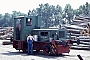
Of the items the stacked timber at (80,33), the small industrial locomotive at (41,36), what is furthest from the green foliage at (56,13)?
the small industrial locomotive at (41,36)

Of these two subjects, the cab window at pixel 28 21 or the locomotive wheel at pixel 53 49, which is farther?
the cab window at pixel 28 21

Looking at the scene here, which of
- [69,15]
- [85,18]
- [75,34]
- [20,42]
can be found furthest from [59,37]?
[69,15]

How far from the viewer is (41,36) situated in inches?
635

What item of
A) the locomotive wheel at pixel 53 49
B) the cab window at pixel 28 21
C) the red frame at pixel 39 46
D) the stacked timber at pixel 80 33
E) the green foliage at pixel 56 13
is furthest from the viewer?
the green foliage at pixel 56 13

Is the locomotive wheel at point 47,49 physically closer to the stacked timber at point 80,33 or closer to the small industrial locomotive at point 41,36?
the small industrial locomotive at point 41,36

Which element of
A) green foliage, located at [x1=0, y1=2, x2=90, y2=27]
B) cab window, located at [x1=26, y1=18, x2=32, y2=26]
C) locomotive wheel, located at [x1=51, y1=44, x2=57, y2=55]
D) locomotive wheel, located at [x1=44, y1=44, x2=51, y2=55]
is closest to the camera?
locomotive wheel, located at [x1=51, y1=44, x2=57, y2=55]

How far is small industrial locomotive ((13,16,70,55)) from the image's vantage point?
49.3ft

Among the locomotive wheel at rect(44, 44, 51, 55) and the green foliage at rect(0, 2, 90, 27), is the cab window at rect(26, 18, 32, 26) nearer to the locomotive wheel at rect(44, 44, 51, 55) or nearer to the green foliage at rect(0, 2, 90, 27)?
the locomotive wheel at rect(44, 44, 51, 55)

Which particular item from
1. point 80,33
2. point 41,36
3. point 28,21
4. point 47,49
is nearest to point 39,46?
point 41,36

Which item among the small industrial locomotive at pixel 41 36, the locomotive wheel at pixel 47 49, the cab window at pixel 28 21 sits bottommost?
the locomotive wheel at pixel 47 49

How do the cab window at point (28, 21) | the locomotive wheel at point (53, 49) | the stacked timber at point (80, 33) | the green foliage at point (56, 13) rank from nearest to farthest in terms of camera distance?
the locomotive wheel at point (53, 49), the cab window at point (28, 21), the stacked timber at point (80, 33), the green foliage at point (56, 13)

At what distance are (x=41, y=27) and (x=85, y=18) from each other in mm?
15097

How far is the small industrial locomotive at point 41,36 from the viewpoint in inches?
592

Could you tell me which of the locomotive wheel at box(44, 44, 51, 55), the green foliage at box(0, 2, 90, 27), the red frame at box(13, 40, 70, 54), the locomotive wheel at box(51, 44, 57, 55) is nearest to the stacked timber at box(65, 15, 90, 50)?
the red frame at box(13, 40, 70, 54)
